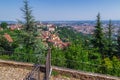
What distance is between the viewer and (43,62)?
13.5 metres

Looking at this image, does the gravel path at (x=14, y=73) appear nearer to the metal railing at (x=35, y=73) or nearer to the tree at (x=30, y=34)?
the metal railing at (x=35, y=73)

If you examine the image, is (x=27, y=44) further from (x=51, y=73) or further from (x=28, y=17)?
(x=51, y=73)

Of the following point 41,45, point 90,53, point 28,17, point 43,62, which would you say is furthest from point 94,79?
point 28,17

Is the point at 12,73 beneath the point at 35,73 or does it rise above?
beneath

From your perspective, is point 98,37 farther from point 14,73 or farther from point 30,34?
point 14,73

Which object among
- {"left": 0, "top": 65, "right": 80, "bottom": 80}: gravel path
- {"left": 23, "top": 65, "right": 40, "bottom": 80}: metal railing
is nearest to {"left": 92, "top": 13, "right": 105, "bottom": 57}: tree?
{"left": 0, "top": 65, "right": 80, "bottom": 80}: gravel path

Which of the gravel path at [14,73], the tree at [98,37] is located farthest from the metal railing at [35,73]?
the tree at [98,37]

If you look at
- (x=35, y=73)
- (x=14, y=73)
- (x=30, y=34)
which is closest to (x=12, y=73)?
(x=14, y=73)

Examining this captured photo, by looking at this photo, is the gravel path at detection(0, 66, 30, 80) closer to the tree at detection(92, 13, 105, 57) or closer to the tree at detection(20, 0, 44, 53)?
the tree at detection(20, 0, 44, 53)

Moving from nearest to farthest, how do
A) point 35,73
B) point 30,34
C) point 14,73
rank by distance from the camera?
point 35,73 → point 14,73 → point 30,34

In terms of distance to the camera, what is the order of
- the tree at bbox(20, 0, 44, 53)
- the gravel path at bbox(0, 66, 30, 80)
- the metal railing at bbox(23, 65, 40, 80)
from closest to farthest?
the metal railing at bbox(23, 65, 40, 80), the gravel path at bbox(0, 66, 30, 80), the tree at bbox(20, 0, 44, 53)

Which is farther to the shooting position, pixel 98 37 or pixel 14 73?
pixel 98 37

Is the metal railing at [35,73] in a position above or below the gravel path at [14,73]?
above

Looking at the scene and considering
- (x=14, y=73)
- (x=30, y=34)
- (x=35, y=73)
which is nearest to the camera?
(x=35, y=73)
